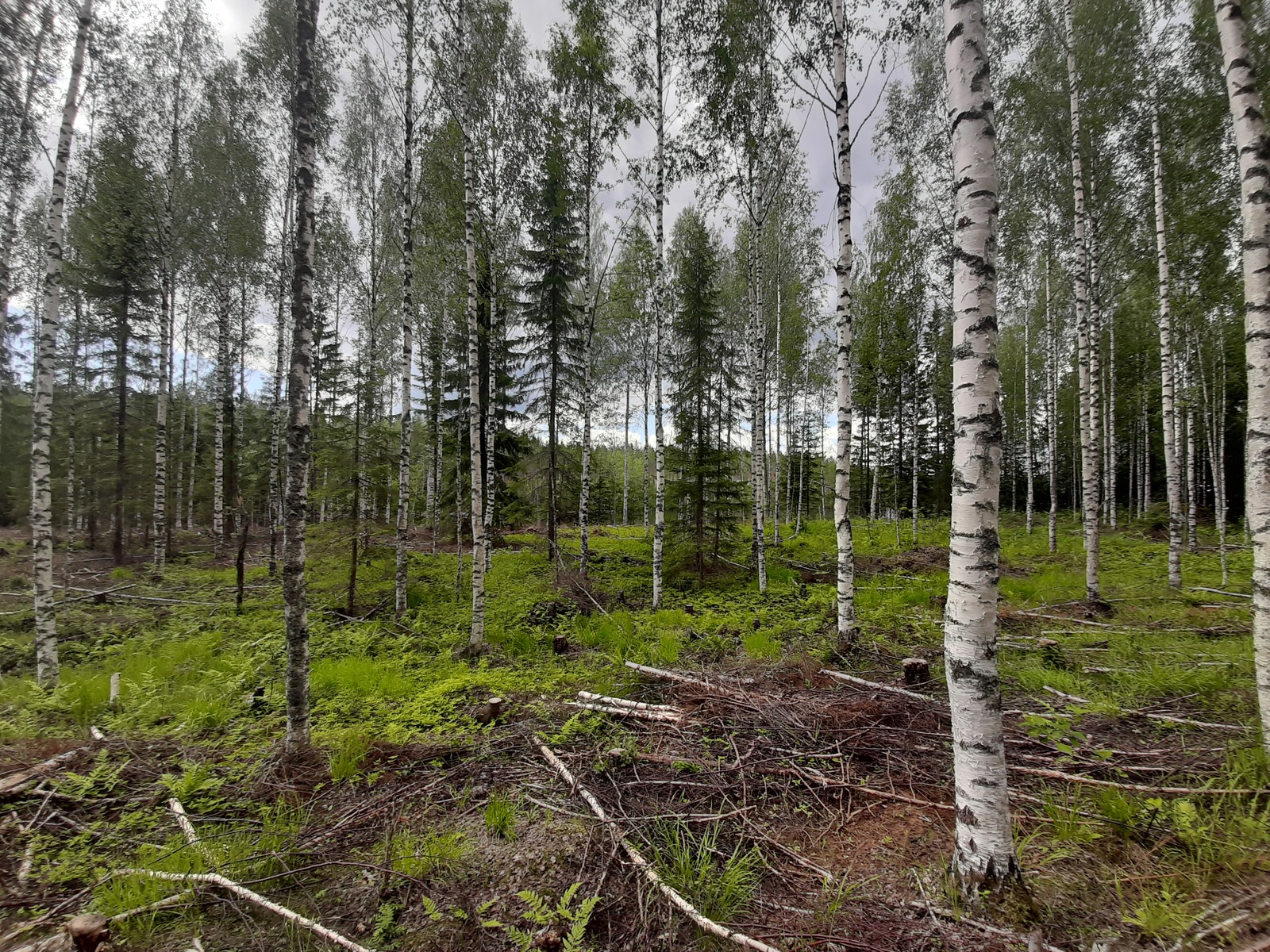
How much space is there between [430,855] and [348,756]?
184cm

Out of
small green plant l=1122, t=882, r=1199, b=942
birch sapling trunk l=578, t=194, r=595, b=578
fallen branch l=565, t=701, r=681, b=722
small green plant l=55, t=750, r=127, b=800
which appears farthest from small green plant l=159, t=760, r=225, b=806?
birch sapling trunk l=578, t=194, r=595, b=578

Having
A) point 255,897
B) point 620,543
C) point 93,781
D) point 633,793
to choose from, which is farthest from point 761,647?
point 620,543

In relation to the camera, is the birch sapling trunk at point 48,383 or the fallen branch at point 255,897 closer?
the fallen branch at point 255,897

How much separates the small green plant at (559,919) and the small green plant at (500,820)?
629 millimetres

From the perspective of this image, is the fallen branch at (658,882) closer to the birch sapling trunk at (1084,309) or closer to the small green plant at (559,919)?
the small green plant at (559,919)

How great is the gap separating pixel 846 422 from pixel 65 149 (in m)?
13.3

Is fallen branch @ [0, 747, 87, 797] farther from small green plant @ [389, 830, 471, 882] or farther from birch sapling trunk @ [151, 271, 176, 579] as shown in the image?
birch sapling trunk @ [151, 271, 176, 579]

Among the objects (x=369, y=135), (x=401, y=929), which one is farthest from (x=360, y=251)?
(x=401, y=929)

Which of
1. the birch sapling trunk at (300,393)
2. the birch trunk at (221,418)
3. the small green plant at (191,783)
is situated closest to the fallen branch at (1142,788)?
the birch sapling trunk at (300,393)

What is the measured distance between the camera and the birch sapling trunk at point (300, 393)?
14.6 feet

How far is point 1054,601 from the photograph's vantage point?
9.51m

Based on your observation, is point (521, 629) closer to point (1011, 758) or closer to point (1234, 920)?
point (1011, 758)

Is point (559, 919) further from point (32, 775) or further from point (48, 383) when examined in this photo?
point (48, 383)

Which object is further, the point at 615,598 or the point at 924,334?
the point at 924,334
